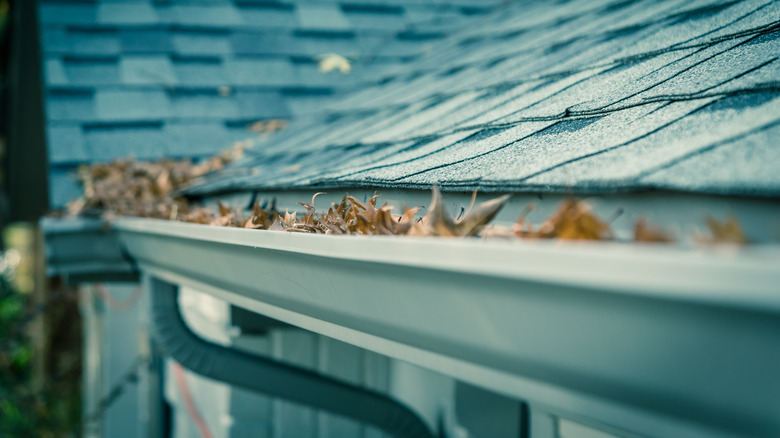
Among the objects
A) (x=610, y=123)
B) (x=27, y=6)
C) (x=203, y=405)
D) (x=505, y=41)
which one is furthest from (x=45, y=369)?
(x=610, y=123)

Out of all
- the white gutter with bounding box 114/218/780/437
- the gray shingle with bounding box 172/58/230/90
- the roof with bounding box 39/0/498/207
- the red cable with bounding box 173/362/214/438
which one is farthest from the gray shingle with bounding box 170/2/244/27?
the white gutter with bounding box 114/218/780/437

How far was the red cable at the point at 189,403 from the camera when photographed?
2.72 m

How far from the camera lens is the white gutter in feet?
1.71

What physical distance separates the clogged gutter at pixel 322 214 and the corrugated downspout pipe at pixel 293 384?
0.35 meters

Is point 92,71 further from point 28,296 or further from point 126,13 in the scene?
point 28,296

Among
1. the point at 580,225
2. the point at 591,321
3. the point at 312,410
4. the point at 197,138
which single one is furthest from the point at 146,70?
the point at 591,321

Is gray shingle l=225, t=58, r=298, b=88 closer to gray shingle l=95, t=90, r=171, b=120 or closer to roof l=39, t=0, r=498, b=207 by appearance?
roof l=39, t=0, r=498, b=207

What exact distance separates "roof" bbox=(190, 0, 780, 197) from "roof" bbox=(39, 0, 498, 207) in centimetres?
97

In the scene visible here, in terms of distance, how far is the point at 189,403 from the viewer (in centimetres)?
296

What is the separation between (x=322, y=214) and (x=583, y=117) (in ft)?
1.86

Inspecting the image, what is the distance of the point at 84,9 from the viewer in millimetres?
4281

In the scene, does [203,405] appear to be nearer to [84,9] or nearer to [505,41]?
[505,41]

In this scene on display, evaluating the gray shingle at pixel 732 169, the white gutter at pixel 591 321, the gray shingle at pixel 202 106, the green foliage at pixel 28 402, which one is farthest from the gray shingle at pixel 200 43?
the gray shingle at pixel 732 169

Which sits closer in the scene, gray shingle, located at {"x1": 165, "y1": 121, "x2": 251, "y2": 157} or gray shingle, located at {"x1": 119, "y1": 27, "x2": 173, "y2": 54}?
gray shingle, located at {"x1": 165, "y1": 121, "x2": 251, "y2": 157}
